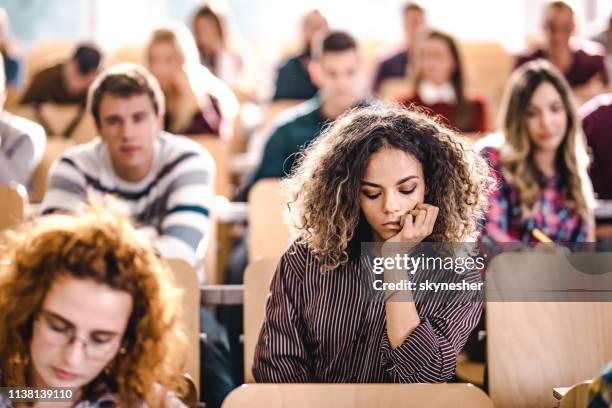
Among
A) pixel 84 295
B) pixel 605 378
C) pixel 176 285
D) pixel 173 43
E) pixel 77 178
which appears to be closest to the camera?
pixel 605 378

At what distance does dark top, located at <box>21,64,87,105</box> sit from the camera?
15.7 ft

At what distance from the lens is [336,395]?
66.4 inches

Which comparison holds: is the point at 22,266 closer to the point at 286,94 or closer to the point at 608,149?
the point at 608,149

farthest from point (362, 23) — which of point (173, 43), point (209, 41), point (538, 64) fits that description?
point (538, 64)

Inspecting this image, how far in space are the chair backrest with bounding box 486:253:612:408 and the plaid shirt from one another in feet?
2.24

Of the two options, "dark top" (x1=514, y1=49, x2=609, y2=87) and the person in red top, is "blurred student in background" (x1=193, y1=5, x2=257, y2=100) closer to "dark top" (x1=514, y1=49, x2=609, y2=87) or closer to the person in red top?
the person in red top

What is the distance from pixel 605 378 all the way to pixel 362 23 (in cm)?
578

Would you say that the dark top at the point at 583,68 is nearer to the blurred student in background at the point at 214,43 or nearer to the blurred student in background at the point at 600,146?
the blurred student in background at the point at 600,146

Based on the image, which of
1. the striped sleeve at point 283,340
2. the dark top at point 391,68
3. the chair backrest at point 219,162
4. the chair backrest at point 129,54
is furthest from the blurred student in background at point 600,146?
the chair backrest at point 129,54

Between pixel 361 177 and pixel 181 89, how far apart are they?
242 cm

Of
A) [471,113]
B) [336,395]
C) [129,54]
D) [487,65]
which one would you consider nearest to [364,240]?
[336,395]

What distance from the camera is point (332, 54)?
369cm

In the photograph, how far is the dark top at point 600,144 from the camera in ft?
11.2

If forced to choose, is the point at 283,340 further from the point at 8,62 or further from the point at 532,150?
the point at 8,62
